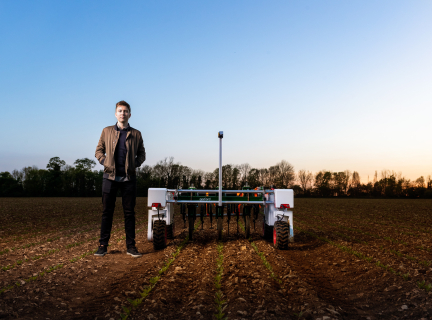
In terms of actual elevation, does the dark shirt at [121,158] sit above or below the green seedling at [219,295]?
above

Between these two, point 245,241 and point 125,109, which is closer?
point 125,109

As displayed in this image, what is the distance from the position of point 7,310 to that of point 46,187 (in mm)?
84942

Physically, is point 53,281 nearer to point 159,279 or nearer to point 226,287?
point 159,279

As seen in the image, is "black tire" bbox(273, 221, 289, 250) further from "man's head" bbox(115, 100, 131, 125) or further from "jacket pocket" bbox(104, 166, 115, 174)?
"man's head" bbox(115, 100, 131, 125)

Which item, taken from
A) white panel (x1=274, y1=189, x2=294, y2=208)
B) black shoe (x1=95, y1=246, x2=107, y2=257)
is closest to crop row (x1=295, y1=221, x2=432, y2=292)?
white panel (x1=274, y1=189, x2=294, y2=208)

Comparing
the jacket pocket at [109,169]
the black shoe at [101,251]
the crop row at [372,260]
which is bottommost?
the crop row at [372,260]

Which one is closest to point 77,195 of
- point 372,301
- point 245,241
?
point 245,241

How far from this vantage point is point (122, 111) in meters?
6.12

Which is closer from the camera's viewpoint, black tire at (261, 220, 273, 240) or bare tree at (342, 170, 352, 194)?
black tire at (261, 220, 273, 240)

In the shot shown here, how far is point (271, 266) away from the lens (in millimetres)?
6191

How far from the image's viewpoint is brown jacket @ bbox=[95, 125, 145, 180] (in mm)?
6020

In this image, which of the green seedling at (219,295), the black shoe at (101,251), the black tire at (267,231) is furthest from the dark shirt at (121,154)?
the black tire at (267,231)

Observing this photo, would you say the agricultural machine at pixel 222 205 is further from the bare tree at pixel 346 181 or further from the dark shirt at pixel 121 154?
the bare tree at pixel 346 181

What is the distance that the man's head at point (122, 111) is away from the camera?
6.13 metres
